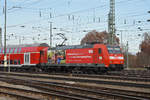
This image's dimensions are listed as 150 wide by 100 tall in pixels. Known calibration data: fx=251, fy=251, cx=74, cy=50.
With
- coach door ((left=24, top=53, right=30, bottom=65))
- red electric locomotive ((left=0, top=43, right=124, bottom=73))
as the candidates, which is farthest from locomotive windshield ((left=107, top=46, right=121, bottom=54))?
coach door ((left=24, top=53, right=30, bottom=65))

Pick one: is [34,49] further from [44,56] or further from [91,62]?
[91,62]

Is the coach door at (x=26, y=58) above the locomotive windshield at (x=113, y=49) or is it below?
below

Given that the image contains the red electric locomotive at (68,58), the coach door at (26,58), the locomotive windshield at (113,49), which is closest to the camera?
the red electric locomotive at (68,58)

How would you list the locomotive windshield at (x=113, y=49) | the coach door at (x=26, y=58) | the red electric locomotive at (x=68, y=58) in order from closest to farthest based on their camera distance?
1. the red electric locomotive at (x=68, y=58)
2. the locomotive windshield at (x=113, y=49)
3. the coach door at (x=26, y=58)

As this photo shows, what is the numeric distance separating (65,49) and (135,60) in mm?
28144

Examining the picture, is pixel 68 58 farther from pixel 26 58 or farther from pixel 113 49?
pixel 26 58

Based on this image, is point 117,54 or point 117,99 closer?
point 117,99

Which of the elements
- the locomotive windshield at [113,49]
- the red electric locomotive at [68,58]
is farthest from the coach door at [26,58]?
the locomotive windshield at [113,49]

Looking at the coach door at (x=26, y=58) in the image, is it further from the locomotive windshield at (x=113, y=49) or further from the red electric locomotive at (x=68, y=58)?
the locomotive windshield at (x=113, y=49)

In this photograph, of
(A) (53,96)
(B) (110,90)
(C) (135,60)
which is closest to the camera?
(A) (53,96)

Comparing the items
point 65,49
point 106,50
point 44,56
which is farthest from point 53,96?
point 44,56

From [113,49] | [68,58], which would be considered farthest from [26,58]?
[113,49]

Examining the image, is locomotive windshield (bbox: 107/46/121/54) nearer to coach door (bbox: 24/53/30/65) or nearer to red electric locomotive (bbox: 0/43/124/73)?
red electric locomotive (bbox: 0/43/124/73)

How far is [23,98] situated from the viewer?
1212cm
